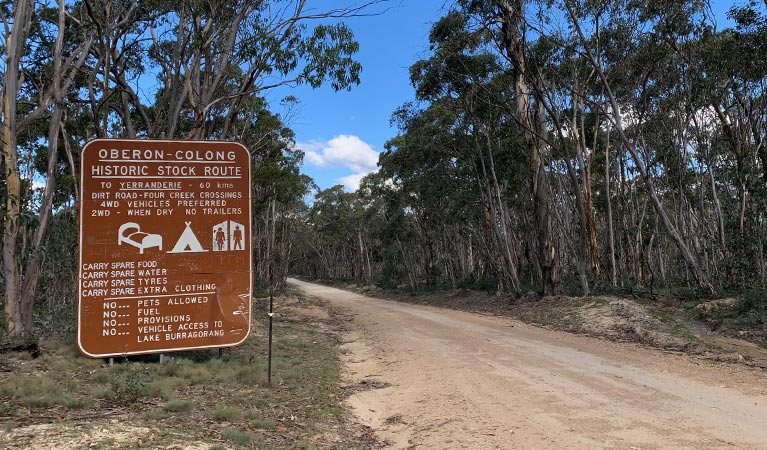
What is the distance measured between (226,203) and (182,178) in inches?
30.4

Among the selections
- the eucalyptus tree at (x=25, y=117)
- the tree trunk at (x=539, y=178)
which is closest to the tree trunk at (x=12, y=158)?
the eucalyptus tree at (x=25, y=117)

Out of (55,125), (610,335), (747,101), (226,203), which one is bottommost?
(610,335)

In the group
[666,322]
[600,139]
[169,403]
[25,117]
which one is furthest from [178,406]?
→ [600,139]

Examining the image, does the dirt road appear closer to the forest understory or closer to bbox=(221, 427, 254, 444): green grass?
the forest understory

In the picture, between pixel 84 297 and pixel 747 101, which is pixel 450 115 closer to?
pixel 747 101

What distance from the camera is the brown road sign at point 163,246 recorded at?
751cm

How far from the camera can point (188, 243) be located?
805 centimetres

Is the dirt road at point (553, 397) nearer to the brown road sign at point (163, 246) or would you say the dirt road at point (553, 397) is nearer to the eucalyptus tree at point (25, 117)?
the brown road sign at point (163, 246)

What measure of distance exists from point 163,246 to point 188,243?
36 centimetres

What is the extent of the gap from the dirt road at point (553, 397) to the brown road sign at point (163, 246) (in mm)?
2635

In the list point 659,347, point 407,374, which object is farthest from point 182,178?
point 659,347

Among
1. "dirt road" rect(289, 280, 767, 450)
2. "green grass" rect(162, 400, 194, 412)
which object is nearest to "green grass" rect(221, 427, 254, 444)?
"green grass" rect(162, 400, 194, 412)

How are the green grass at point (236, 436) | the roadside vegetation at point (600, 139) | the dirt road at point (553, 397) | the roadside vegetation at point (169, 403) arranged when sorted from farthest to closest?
1. the roadside vegetation at point (600, 139)
2. the dirt road at point (553, 397)
3. the green grass at point (236, 436)
4. the roadside vegetation at point (169, 403)

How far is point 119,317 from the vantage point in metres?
7.56
